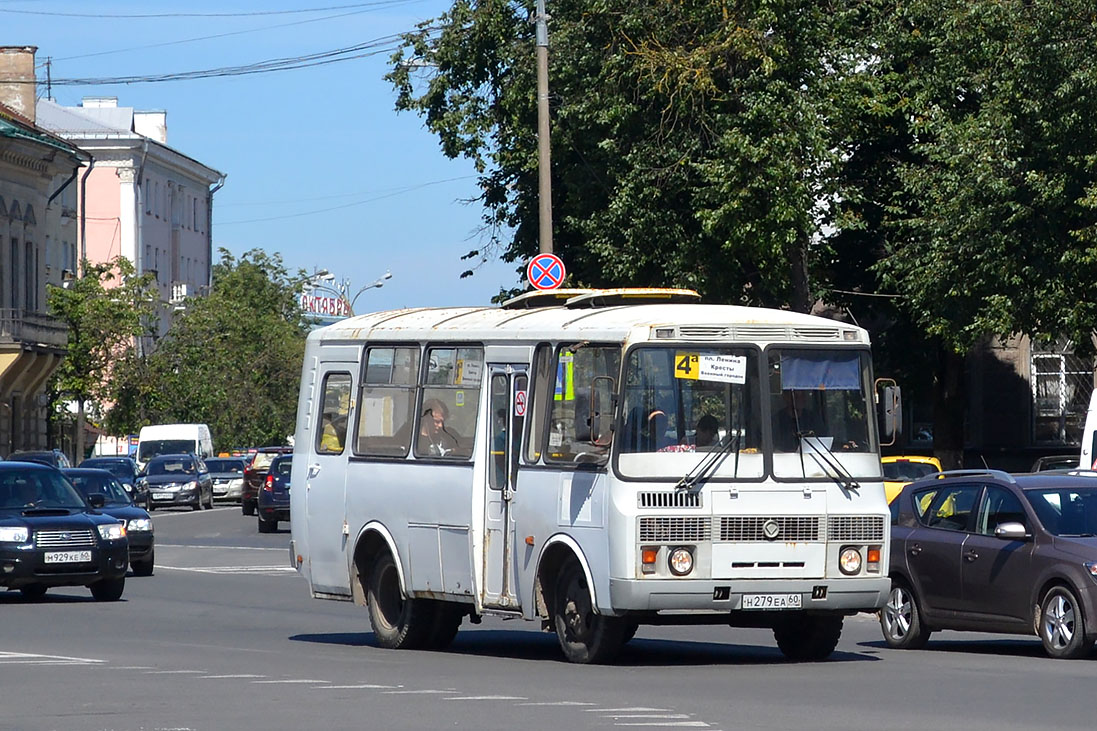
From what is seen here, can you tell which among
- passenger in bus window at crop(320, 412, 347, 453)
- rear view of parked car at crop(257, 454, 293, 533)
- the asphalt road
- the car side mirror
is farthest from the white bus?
rear view of parked car at crop(257, 454, 293, 533)

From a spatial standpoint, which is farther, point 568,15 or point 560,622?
point 568,15

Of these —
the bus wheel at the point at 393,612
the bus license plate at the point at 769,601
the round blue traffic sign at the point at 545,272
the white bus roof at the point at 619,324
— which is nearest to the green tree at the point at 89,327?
the round blue traffic sign at the point at 545,272

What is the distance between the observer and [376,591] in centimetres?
1755

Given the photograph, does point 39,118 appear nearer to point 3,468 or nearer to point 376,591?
point 3,468

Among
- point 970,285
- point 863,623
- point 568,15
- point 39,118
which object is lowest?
point 863,623

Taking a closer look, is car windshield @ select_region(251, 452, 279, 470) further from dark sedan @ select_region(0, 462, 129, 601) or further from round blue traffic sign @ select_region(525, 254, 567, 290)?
dark sedan @ select_region(0, 462, 129, 601)

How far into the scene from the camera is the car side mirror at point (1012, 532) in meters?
16.4

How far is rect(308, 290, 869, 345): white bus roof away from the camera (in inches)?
599

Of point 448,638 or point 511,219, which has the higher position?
point 511,219

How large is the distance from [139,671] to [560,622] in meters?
3.05

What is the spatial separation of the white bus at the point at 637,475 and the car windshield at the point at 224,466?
52.1 metres

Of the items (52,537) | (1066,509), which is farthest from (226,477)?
(1066,509)

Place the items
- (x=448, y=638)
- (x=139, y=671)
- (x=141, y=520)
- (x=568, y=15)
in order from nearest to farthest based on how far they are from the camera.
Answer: (x=139, y=671), (x=448, y=638), (x=141, y=520), (x=568, y=15)

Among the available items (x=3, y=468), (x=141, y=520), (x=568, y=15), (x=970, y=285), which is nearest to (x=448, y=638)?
(x=3, y=468)
